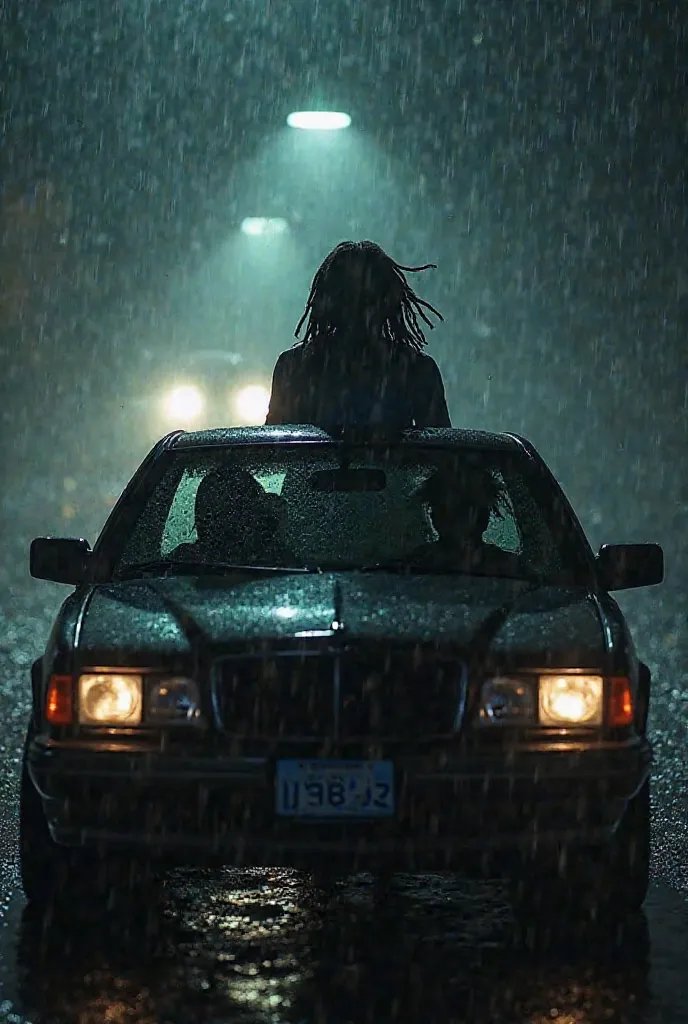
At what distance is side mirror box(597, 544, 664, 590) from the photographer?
20.9 ft

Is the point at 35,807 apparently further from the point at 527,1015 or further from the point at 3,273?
the point at 3,273

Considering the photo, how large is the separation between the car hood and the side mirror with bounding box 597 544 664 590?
0.38m

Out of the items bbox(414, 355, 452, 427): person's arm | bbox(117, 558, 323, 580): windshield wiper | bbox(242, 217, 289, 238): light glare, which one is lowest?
bbox(117, 558, 323, 580): windshield wiper

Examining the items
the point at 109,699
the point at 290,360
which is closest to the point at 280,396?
the point at 290,360

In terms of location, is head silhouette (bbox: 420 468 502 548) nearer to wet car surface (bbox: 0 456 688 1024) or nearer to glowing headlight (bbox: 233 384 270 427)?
wet car surface (bbox: 0 456 688 1024)

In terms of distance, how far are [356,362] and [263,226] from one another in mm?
25703

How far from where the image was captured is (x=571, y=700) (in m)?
5.32

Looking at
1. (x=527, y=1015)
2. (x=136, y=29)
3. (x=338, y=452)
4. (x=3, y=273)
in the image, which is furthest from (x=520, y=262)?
(x=527, y=1015)

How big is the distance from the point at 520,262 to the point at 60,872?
30.9 metres

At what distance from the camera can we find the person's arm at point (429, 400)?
8.61 m

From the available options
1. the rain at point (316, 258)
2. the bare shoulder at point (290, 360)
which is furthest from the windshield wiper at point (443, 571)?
the rain at point (316, 258)

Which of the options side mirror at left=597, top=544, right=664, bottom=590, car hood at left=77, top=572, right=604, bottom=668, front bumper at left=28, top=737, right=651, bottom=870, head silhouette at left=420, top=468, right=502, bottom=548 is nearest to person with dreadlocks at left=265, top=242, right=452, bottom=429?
head silhouette at left=420, top=468, right=502, bottom=548

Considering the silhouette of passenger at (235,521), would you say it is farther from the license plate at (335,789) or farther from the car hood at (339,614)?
the license plate at (335,789)

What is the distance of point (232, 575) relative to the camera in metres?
6.09
